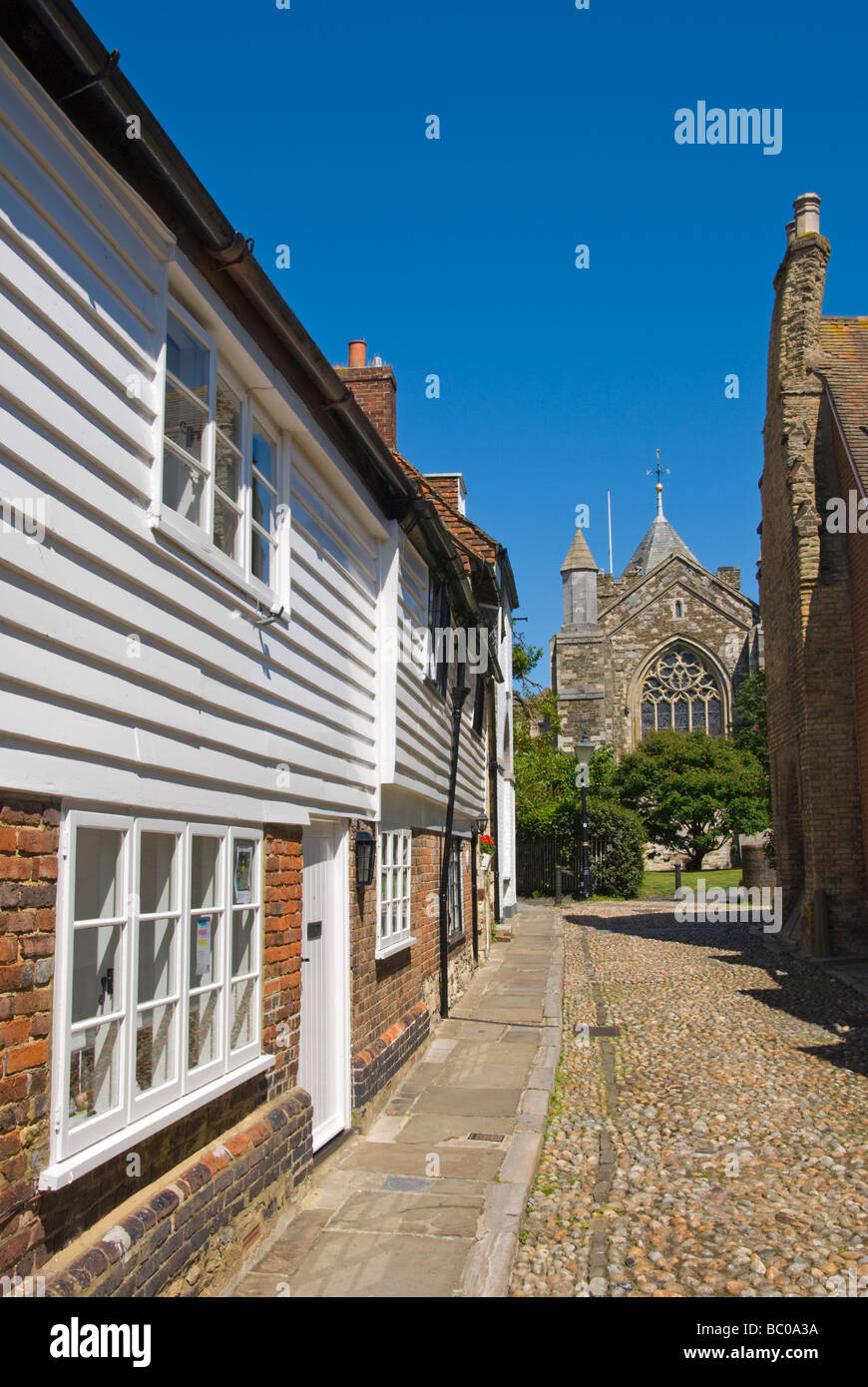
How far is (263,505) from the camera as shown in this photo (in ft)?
18.4

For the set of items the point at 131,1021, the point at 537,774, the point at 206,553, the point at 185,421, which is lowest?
the point at 131,1021

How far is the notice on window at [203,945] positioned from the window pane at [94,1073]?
785mm

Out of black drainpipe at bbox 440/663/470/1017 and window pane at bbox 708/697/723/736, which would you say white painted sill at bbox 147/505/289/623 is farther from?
window pane at bbox 708/697/723/736

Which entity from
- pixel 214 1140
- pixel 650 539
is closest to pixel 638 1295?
pixel 214 1140

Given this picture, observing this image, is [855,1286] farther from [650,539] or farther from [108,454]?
[650,539]

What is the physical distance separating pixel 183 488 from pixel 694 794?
3674cm

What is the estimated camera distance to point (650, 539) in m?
62.8

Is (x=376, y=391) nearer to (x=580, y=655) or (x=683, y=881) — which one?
(x=683, y=881)

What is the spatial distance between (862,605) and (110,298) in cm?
1362

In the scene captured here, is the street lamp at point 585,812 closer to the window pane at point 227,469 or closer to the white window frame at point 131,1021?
the window pane at point 227,469

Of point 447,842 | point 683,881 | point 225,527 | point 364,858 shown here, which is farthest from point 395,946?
point 683,881

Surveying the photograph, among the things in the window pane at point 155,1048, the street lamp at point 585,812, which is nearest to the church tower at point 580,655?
the street lamp at point 585,812

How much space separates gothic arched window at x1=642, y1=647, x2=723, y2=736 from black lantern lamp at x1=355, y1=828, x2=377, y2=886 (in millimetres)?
42741

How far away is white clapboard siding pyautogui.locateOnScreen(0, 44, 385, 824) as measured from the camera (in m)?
3.20
